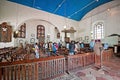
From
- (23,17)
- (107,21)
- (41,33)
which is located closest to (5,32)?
(23,17)

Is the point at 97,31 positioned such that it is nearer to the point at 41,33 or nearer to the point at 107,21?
the point at 107,21

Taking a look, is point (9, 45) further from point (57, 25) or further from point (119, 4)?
point (119, 4)

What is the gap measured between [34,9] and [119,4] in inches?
364

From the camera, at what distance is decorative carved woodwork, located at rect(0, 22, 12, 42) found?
315 inches

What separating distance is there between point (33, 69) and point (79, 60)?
210 centimetres

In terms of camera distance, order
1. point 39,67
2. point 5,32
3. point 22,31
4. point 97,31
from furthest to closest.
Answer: point 97,31 < point 22,31 < point 5,32 < point 39,67

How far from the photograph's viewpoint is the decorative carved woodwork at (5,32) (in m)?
8.01

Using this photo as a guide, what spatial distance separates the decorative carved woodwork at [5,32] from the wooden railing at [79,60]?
6.93 meters

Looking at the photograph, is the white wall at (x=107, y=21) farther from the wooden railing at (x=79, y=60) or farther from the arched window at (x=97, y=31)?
the wooden railing at (x=79, y=60)

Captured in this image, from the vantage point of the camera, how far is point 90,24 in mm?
13445

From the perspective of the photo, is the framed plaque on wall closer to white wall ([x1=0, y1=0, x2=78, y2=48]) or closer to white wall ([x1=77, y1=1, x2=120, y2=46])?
white wall ([x1=0, y1=0, x2=78, y2=48])

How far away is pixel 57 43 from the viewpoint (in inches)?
423

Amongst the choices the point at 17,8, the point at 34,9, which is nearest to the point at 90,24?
the point at 34,9

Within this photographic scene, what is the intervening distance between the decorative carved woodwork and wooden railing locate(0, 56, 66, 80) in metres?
6.52
